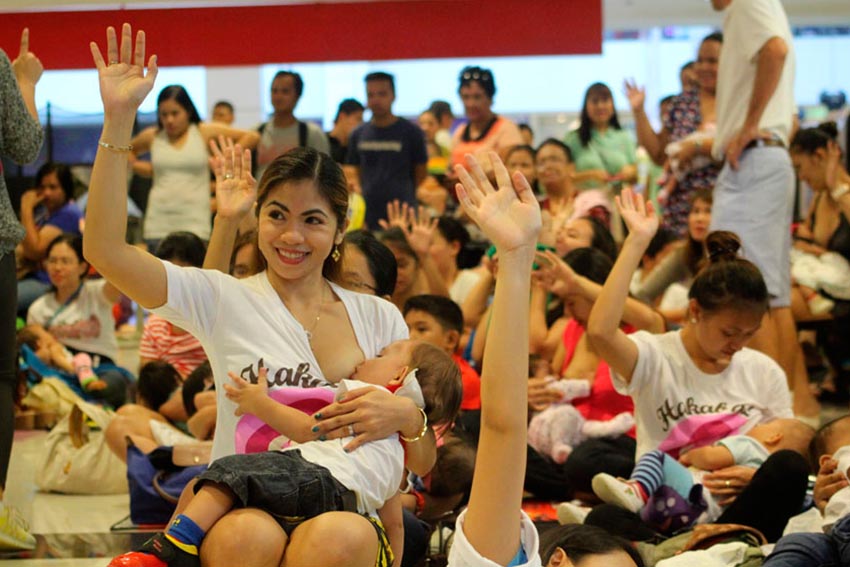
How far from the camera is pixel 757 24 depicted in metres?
4.41

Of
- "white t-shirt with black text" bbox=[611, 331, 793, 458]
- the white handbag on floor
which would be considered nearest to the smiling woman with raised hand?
"white t-shirt with black text" bbox=[611, 331, 793, 458]

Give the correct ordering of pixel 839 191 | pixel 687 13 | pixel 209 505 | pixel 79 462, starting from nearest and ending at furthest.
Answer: pixel 209 505
pixel 79 462
pixel 839 191
pixel 687 13

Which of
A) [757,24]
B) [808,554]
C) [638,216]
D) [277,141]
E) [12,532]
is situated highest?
[757,24]

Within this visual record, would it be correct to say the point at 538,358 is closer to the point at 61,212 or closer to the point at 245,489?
the point at 245,489

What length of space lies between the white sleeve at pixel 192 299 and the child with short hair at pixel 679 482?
127cm

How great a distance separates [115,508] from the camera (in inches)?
153

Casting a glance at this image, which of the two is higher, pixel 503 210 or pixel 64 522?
pixel 503 210

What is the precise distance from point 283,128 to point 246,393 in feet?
13.2

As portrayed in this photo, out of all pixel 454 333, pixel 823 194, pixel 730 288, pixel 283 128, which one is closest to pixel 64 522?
pixel 454 333

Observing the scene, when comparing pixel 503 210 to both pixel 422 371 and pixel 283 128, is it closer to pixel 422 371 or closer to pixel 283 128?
pixel 422 371

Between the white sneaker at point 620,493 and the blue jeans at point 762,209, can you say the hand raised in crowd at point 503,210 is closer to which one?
the white sneaker at point 620,493

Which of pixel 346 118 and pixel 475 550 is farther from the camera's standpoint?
pixel 346 118

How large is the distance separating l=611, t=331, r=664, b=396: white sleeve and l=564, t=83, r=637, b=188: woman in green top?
3.18m

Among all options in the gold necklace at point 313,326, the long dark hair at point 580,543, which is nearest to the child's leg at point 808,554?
the long dark hair at point 580,543
